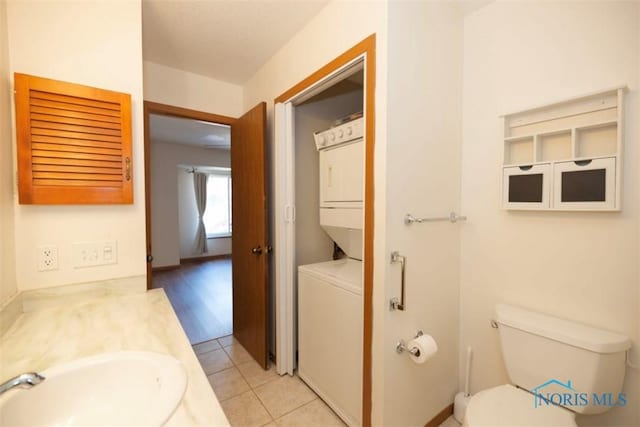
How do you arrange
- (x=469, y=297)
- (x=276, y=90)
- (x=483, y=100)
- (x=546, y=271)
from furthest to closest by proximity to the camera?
(x=276, y=90) < (x=469, y=297) < (x=483, y=100) < (x=546, y=271)

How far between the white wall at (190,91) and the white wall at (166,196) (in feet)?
11.3

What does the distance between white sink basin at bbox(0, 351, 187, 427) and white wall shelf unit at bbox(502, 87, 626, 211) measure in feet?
5.59

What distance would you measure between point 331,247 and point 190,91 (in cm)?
187

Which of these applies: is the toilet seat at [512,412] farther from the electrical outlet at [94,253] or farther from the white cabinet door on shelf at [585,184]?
the electrical outlet at [94,253]

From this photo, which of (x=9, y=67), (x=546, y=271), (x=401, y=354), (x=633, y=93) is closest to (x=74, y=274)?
(x=9, y=67)

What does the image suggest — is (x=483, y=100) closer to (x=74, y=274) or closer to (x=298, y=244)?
(x=298, y=244)

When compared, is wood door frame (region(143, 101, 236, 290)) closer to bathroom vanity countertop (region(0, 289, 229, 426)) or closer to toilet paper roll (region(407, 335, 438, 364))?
bathroom vanity countertop (region(0, 289, 229, 426))

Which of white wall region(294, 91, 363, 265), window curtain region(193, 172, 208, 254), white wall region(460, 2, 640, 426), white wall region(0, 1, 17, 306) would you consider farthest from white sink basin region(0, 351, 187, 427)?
window curtain region(193, 172, 208, 254)

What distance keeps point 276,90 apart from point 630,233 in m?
2.19

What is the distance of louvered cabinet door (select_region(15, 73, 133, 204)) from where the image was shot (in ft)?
3.75

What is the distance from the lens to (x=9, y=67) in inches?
45.4

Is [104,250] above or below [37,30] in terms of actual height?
below

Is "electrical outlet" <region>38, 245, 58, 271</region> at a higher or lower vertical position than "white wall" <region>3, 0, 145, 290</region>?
lower

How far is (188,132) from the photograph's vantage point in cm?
447
